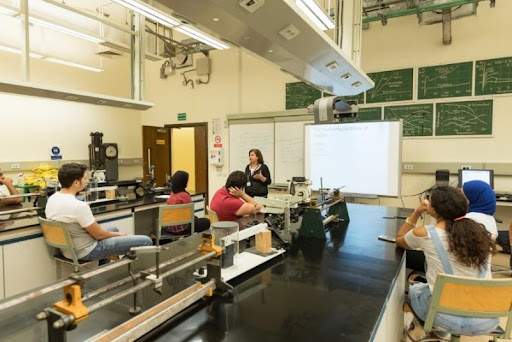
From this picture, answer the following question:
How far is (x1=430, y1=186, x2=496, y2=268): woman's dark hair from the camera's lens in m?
1.64

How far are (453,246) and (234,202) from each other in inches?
59.0

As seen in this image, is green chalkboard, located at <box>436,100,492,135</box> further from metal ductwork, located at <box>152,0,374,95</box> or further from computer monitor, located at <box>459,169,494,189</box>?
metal ductwork, located at <box>152,0,374,95</box>

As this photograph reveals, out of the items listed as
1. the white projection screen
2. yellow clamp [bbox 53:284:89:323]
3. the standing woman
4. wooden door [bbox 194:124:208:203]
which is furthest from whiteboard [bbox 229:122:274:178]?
yellow clamp [bbox 53:284:89:323]


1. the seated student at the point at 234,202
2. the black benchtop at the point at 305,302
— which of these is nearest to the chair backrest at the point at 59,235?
the seated student at the point at 234,202

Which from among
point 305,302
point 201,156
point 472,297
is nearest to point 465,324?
point 472,297

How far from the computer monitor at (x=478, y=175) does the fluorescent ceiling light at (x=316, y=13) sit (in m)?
2.71

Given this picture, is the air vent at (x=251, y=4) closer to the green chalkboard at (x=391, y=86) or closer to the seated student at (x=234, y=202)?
the seated student at (x=234, y=202)

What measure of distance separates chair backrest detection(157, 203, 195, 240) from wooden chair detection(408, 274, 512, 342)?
213 centimetres

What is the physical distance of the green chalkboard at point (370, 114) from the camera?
492 centimetres

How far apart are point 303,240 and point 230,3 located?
132 cm

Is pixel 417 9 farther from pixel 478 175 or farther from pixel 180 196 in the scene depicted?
pixel 180 196

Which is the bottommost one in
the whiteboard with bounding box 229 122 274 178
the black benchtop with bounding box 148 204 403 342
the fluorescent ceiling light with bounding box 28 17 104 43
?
the black benchtop with bounding box 148 204 403 342

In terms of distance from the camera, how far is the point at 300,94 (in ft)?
18.0

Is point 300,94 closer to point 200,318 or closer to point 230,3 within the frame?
point 230,3
